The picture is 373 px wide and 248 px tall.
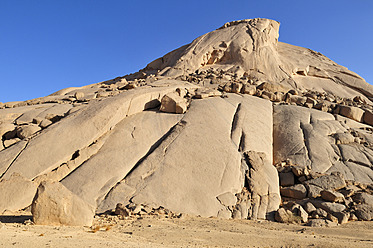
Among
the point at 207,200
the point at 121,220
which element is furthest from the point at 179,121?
the point at 121,220

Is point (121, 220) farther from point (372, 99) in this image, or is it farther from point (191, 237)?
point (372, 99)

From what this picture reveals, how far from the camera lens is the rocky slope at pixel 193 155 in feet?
31.9

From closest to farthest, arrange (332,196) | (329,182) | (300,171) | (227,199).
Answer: (227,199)
(332,196)
(329,182)
(300,171)

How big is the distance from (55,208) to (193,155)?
530cm

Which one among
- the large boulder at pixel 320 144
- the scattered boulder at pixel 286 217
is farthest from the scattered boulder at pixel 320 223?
the large boulder at pixel 320 144

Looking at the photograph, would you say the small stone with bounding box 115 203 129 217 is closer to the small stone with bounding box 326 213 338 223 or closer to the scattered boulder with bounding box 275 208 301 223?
the scattered boulder with bounding box 275 208 301 223

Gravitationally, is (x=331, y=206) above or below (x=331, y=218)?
above

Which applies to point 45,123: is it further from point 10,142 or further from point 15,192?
point 15,192

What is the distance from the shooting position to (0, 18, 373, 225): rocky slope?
31.9 feet

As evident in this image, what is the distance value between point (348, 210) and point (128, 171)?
7.58m

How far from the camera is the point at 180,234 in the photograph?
724 centimetres

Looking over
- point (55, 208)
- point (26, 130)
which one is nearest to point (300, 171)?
point (55, 208)

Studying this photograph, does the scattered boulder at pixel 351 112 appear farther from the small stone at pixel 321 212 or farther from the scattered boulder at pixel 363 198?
the small stone at pixel 321 212

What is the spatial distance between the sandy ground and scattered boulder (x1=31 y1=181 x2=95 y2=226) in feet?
1.00
